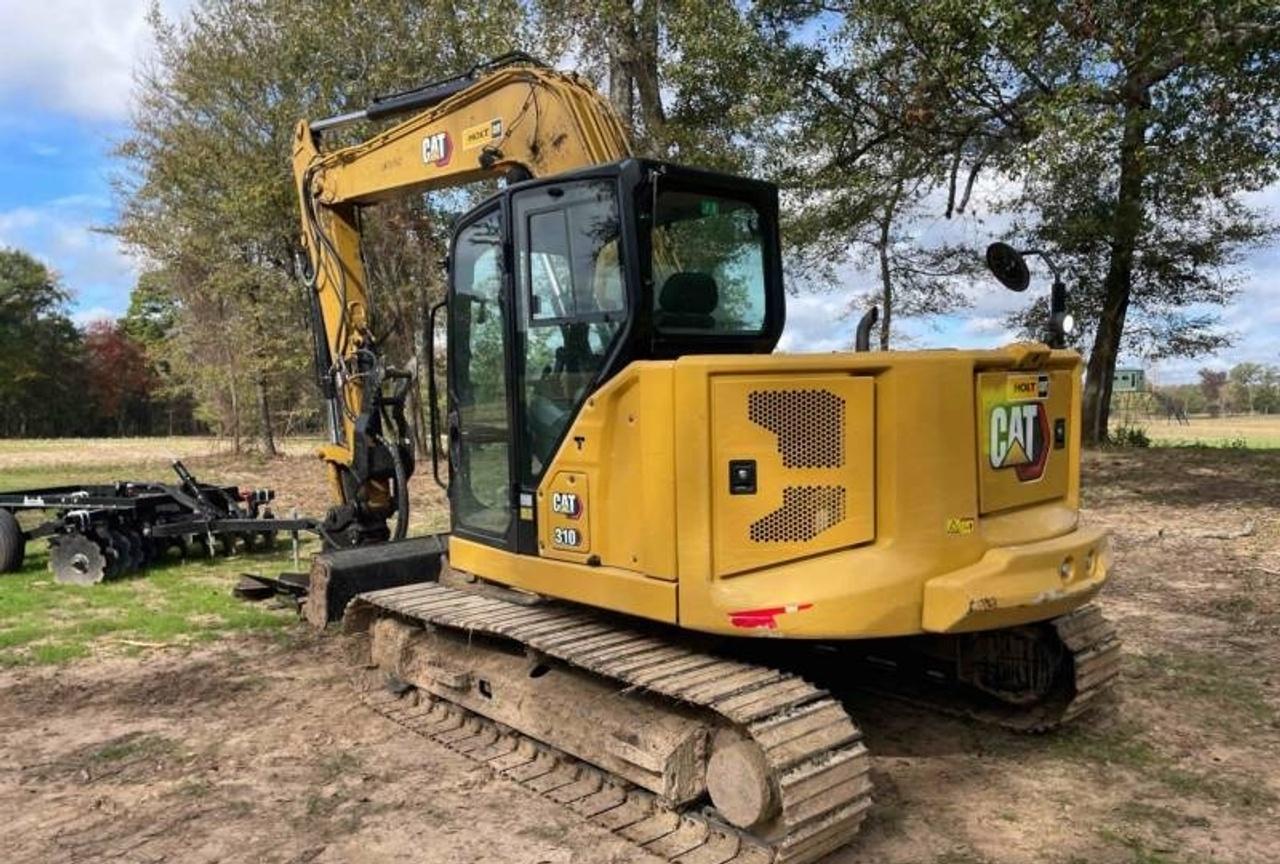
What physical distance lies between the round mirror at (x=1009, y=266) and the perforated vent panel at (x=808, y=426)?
1106 mm

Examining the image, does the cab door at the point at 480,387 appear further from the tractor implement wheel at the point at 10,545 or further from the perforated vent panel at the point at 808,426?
the tractor implement wheel at the point at 10,545

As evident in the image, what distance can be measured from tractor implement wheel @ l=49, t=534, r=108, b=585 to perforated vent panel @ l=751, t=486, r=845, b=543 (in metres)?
7.04

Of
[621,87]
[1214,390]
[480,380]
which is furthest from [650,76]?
[1214,390]

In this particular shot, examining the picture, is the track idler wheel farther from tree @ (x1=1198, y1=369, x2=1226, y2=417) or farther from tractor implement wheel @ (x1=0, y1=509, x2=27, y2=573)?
tree @ (x1=1198, y1=369, x2=1226, y2=417)

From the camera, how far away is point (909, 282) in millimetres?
19094

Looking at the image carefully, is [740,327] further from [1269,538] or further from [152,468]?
[152,468]

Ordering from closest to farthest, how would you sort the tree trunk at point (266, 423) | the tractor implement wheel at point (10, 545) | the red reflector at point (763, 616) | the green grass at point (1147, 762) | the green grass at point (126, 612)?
the red reflector at point (763, 616)
the green grass at point (1147, 762)
the green grass at point (126, 612)
the tractor implement wheel at point (10, 545)
the tree trunk at point (266, 423)

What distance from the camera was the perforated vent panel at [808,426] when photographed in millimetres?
3912

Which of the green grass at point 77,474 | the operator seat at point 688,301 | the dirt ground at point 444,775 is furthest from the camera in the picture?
the green grass at point 77,474

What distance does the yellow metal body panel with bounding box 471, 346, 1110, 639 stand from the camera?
3.83m

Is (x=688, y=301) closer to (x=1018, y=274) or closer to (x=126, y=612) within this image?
(x=1018, y=274)

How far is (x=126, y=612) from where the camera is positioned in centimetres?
764

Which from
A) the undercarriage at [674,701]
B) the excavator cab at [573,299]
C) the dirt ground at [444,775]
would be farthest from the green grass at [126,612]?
the excavator cab at [573,299]

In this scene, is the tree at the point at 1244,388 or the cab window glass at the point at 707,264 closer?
the cab window glass at the point at 707,264
